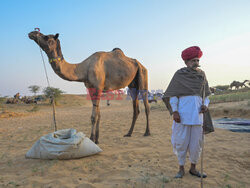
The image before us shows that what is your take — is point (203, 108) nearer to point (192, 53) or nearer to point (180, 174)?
point (192, 53)

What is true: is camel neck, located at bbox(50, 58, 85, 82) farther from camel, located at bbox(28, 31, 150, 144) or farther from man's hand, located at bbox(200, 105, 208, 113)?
man's hand, located at bbox(200, 105, 208, 113)

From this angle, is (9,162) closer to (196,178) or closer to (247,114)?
(196,178)

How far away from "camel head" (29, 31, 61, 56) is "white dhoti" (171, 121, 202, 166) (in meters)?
3.20

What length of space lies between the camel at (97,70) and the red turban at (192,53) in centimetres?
248

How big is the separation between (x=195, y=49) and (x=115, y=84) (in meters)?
2.87

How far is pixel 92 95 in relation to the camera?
484 centimetres

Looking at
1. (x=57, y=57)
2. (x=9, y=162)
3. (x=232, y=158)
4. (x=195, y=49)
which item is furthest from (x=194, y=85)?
(x=9, y=162)

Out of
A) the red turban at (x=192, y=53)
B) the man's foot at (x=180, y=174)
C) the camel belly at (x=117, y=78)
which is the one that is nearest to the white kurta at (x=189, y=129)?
the man's foot at (x=180, y=174)

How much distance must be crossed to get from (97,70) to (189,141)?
9.46ft

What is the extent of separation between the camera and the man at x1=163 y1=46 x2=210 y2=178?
9.14 feet

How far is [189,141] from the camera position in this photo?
2855 mm

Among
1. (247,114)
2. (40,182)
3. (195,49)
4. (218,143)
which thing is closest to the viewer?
(40,182)

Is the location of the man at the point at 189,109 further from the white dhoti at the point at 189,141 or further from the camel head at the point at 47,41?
the camel head at the point at 47,41

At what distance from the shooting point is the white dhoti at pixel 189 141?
279 cm
